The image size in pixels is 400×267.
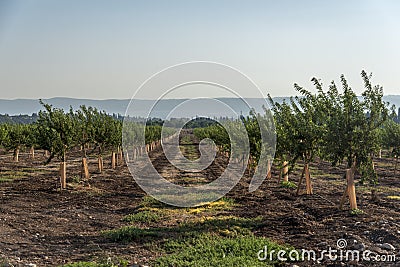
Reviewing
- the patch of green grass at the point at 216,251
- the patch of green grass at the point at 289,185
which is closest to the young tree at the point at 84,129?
the patch of green grass at the point at 289,185

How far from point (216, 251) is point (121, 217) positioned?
6.13m

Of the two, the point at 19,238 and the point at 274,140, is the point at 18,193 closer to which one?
the point at 19,238

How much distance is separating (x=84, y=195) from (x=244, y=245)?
11566 millimetres

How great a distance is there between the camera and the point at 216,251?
10.1 m

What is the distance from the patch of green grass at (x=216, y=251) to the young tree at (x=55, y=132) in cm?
1257

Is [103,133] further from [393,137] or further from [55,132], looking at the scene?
[393,137]

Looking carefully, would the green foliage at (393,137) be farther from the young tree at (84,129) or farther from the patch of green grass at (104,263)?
the patch of green grass at (104,263)

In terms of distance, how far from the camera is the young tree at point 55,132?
21641 millimetres

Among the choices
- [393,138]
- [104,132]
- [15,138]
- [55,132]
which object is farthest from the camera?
[15,138]

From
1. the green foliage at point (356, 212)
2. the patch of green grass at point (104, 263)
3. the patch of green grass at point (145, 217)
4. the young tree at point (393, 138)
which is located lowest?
the patch of green grass at point (104, 263)

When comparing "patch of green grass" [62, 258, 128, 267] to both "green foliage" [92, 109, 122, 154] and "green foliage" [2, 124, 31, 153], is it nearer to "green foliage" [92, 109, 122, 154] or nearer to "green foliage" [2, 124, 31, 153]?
"green foliage" [92, 109, 122, 154]

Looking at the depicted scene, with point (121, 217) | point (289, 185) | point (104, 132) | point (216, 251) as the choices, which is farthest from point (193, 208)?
point (104, 132)

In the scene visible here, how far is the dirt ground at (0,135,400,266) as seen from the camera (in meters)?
10.4

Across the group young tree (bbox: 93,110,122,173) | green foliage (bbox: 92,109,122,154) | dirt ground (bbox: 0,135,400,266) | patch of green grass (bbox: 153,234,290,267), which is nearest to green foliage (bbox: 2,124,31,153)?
green foliage (bbox: 92,109,122,154)
